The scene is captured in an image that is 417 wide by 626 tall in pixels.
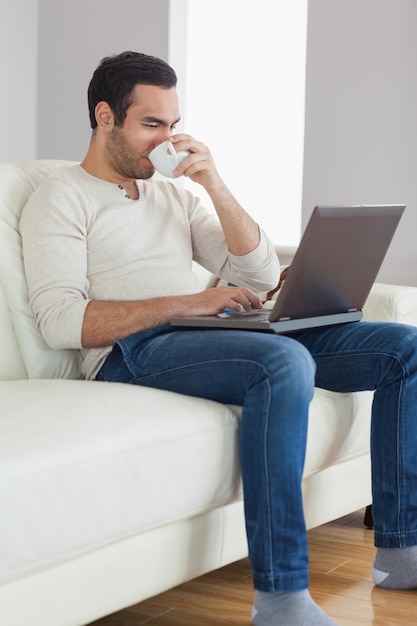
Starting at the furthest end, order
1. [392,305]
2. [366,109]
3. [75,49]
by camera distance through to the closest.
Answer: [75,49] < [366,109] < [392,305]

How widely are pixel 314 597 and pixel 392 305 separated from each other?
776mm

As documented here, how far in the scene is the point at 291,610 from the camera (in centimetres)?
159

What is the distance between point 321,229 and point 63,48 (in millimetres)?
3170

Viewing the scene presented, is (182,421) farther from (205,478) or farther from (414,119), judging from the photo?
(414,119)

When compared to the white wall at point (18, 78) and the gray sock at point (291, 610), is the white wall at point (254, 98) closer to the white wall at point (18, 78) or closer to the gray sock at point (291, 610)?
the white wall at point (18, 78)

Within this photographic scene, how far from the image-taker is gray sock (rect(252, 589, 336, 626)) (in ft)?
5.20

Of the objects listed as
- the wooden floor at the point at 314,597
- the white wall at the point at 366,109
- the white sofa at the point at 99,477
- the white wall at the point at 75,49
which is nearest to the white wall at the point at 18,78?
the white wall at the point at 75,49

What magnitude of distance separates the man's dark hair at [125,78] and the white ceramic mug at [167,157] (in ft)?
0.42

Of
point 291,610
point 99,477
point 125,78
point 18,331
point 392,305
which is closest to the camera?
point 99,477

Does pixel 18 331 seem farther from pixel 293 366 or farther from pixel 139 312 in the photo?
pixel 293 366

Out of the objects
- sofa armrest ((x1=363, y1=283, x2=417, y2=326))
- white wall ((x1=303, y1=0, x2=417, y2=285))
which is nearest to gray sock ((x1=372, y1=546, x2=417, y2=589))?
sofa armrest ((x1=363, y1=283, x2=417, y2=326))

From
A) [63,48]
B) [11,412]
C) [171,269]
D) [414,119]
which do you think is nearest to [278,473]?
[11,412]

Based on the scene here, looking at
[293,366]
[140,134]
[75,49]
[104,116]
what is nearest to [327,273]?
[293,366]

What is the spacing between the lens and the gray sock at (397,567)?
1.93 m
